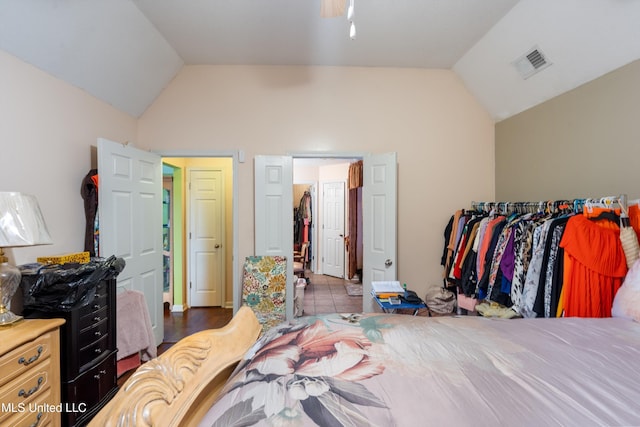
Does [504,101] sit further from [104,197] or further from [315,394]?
[104,197]

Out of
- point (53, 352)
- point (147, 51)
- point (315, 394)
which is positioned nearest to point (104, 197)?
point (53, 352)

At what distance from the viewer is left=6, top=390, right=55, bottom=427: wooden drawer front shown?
1.25 metres

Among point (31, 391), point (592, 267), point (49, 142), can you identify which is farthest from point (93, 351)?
point (592, 267)

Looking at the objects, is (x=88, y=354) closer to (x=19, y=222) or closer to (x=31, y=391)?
(x=31, y=391)

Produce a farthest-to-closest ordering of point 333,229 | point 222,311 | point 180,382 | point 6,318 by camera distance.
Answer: point 333,229
point 222,311
point 6,318
point 180,382

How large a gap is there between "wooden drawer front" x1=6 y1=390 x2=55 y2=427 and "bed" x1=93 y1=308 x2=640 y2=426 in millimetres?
1147

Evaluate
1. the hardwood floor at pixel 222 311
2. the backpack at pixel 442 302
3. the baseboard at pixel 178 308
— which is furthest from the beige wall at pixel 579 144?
the baseboard at pixel 178 308

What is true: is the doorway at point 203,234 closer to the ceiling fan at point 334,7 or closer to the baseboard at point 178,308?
the baseboard at point 178,308

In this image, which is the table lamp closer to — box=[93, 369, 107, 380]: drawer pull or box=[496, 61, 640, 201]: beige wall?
box=[93, 369, 107, 380]: drawer pull

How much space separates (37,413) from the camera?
137 centimetres

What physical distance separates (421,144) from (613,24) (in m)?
1.54

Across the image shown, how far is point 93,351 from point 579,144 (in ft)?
12.5

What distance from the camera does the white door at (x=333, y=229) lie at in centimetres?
555

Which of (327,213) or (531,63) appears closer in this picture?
(531,63)
